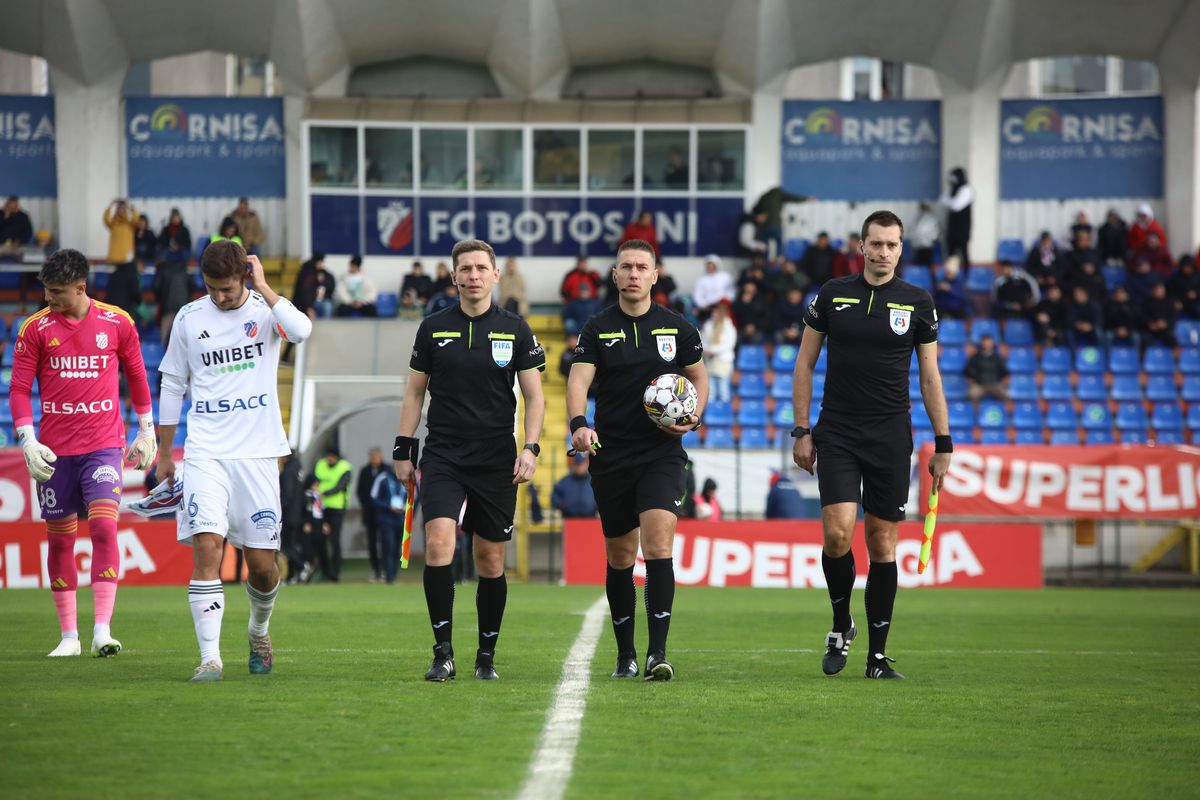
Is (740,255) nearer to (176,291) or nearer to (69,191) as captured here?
(176,291)

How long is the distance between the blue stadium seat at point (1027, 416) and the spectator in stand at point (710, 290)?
543 cm

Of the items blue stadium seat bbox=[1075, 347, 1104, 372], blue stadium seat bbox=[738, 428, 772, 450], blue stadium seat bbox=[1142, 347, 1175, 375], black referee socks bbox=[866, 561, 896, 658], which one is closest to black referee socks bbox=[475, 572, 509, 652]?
black referee socks bbox=[866, 561, 896, 658]

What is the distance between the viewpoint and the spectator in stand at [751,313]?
2697 cm

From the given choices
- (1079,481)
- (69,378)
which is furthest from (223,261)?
(1079,481)

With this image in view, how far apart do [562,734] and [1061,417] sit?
21045 mm

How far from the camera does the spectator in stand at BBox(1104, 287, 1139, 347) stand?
88.6ft

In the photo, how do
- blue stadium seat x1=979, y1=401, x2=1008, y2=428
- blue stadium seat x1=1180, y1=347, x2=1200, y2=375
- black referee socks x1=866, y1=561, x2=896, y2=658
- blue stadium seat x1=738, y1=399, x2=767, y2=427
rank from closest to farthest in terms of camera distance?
black referee socks x1=866, y1=561, x2=896, y2=658 → blue stadium seat x1=738, y1=399, x2=767, y2=427 → blue stadium seat x1=979, y1=401, x2=1008, y2=428 → blue stadium seat x1=1180, y1=347, x2=1200, y2=375

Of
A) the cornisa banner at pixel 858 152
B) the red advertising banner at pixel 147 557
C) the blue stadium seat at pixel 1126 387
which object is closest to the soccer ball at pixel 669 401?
the red advertising banner at pixel 147 557

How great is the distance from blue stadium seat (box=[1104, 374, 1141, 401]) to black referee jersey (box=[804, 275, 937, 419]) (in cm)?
1902

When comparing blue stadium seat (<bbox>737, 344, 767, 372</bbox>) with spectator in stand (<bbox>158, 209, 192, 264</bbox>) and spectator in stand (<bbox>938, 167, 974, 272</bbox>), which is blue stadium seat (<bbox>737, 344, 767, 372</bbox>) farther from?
spectator in stand (<bbox>158, 209, 192, 264</bbox>)

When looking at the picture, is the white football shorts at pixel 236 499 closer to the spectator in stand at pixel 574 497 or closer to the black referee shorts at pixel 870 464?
the black referee shorts at pixel 870 464

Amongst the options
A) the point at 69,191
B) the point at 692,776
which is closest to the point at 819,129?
the point at 69,191

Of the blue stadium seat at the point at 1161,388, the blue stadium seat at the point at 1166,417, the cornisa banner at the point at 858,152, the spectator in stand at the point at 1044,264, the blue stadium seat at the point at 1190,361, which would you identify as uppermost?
the cornisa banner at the point at 858,152

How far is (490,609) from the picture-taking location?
8125mm
